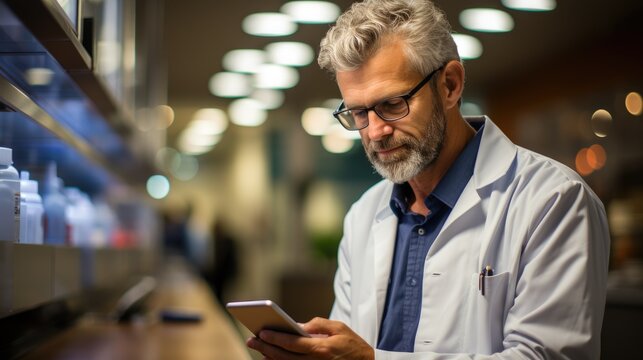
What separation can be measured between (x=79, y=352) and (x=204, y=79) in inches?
283

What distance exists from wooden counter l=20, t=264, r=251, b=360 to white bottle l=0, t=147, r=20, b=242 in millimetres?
711

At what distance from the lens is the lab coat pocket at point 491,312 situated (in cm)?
164

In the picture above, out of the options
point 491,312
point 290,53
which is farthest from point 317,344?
point 290,53

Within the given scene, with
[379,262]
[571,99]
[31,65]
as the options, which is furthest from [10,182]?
[571,99]

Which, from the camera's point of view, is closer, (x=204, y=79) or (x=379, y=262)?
(x=379, y=262)

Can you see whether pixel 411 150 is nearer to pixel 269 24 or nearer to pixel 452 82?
pixel 452 82

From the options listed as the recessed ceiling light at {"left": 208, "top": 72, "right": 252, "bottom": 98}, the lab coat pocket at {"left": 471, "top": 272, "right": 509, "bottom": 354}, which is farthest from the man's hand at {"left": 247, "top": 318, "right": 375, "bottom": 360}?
the recessed ceiling light at {"left": 208, "top": 72, "right": 252, "bottom": 98}

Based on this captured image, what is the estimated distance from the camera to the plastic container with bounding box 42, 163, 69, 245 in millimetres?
2354

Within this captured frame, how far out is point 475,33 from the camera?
701 cm

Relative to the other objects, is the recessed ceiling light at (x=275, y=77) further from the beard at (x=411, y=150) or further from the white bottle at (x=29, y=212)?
the beard at (x=411, y=150)

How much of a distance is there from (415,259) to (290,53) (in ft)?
19.9

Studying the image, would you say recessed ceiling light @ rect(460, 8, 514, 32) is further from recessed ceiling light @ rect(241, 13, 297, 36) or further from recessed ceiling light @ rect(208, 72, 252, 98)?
recessed ceiling light @ rect(208, 72, 252, 98)

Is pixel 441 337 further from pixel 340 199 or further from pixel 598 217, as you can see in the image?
pixel 340 199

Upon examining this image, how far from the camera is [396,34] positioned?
5.94 ft
